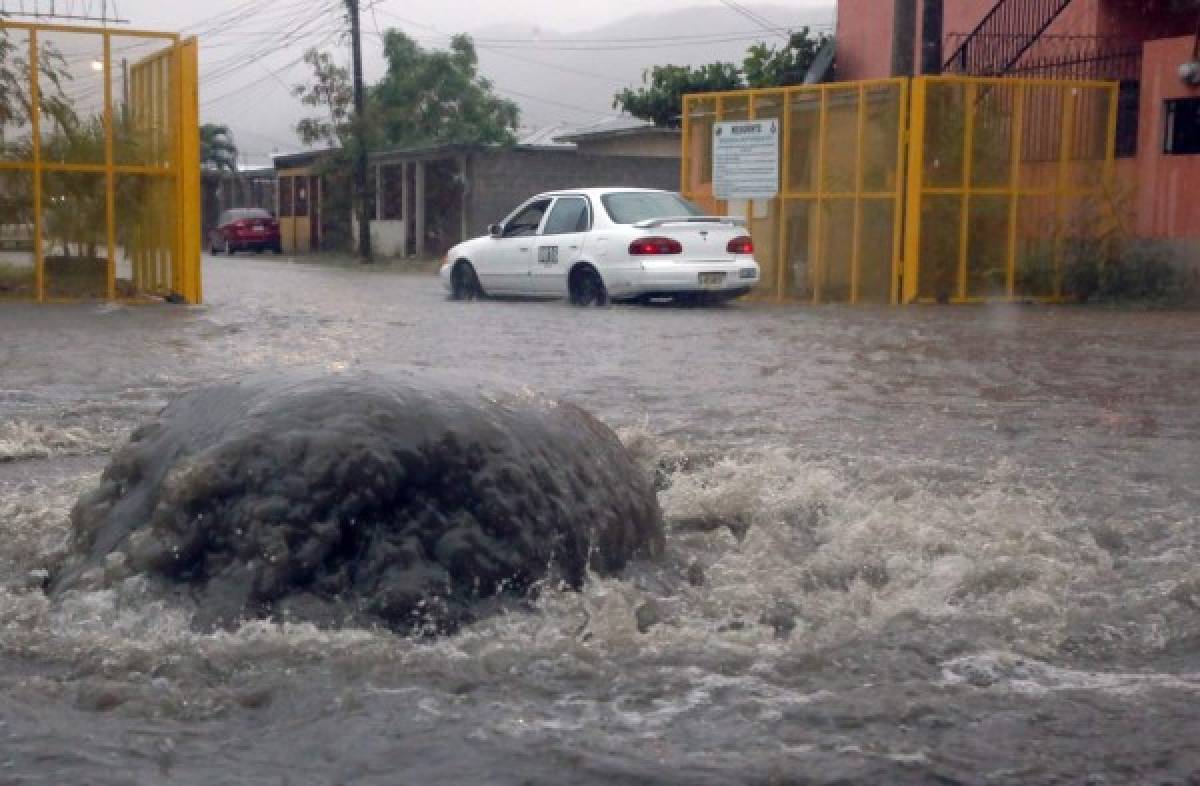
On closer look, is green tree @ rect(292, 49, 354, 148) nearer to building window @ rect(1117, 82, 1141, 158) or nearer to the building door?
the building door

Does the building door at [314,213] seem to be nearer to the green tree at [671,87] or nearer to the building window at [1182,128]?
the green tree at [671,87]

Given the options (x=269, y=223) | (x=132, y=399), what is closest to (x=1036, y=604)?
(x=132, y=399)

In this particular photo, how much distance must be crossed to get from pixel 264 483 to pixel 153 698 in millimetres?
786

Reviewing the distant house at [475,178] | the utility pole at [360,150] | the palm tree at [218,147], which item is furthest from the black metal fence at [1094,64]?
the palm tree at [218,147]

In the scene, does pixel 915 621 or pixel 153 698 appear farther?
pixel 915 621

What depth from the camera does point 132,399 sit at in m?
8.65

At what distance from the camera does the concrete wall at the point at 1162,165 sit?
17500 millimetres

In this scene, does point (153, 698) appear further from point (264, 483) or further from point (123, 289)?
point (123, 289)

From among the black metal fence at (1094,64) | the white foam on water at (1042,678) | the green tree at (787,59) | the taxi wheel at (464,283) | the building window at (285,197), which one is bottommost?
the white foam on water at (1042,678)

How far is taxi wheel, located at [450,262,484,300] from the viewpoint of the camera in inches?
738

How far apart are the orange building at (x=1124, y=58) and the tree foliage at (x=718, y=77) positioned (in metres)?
2.62

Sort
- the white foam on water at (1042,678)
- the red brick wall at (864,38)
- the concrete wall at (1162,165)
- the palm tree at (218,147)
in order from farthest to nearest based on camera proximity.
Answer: the palm tree at (218,147) → the red brick wall at (864,38) → the concrete wall at (1162,165) → the white foam on water at (1042,678)

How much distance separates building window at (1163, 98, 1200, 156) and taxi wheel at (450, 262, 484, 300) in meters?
7.90

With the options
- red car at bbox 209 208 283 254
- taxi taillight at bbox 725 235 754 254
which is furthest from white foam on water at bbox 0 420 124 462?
red car at bbox 209 208 283 254
